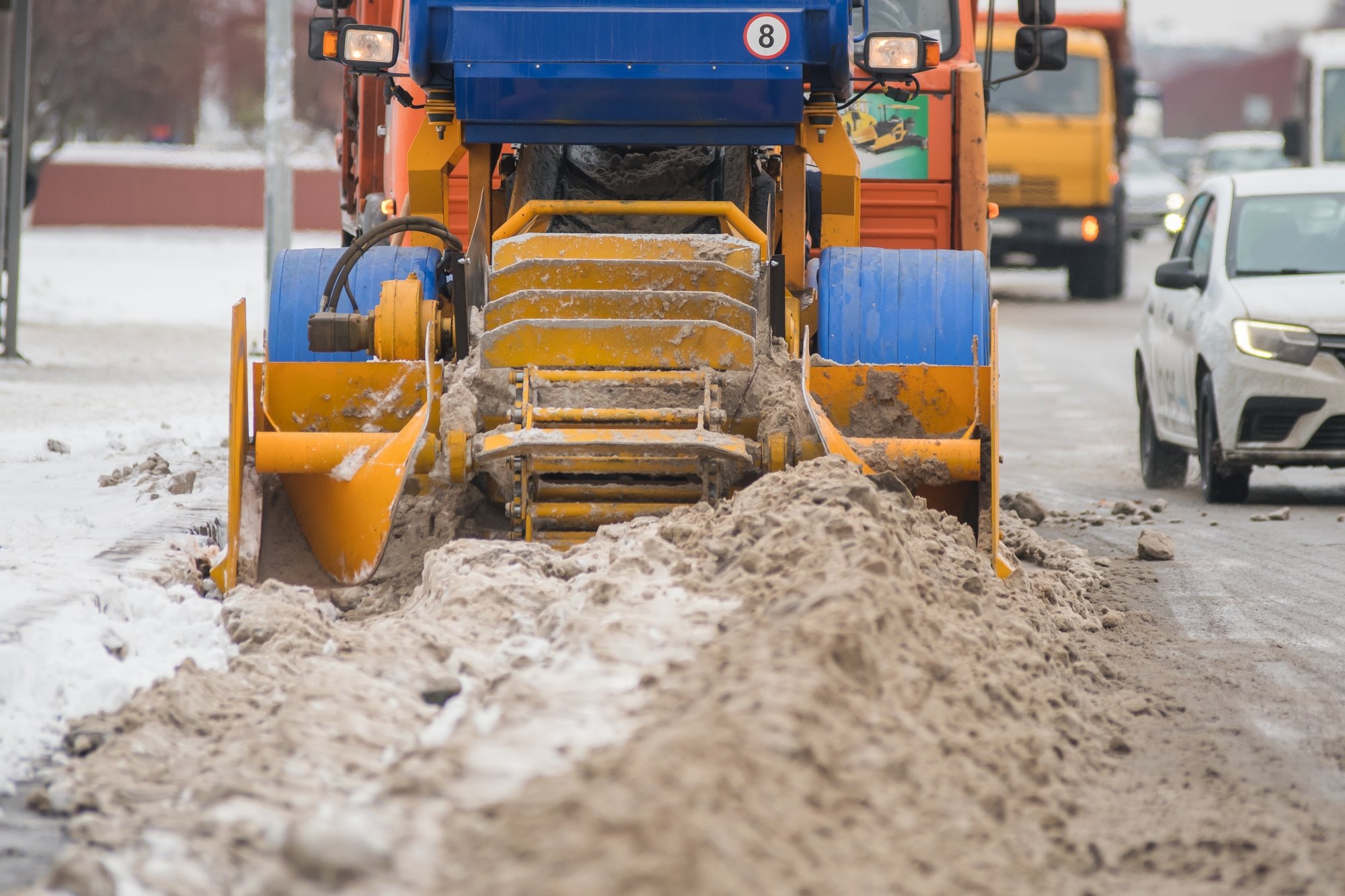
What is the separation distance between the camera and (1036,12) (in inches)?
318

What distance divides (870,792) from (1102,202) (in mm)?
20261

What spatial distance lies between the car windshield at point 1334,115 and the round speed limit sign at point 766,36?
61.4 ft

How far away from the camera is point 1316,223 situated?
9.75 metres

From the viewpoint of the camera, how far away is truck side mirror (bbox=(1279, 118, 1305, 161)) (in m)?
23.4

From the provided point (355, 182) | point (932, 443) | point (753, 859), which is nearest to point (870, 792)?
point (753, 859)

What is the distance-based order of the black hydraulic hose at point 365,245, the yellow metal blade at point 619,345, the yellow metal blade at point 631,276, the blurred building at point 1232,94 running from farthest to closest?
the blurred building at point 1232,94 < the black hydraulic hose at point 365,245 < the yellow metal blade at point 631,276 < the yellow metal blade at point 619,345

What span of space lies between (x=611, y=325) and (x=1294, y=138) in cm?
1952

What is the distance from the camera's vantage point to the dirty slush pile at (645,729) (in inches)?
129

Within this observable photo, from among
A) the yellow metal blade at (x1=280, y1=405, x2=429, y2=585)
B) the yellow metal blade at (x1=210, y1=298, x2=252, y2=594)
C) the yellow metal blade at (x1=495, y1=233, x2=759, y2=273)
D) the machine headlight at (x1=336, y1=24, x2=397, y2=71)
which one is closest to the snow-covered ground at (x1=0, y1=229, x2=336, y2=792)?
the yellow metal blade at (x1=210, y1=298, x2=252, y2=594)

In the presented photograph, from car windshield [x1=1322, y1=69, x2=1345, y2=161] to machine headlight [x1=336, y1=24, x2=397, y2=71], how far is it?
18.7 meters

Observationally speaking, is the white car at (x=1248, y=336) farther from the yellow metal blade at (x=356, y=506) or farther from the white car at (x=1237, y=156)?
the white car at (x=1237, y=156)

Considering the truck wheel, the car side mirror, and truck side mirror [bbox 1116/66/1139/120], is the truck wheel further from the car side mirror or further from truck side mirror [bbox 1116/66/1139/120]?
the car side mirror

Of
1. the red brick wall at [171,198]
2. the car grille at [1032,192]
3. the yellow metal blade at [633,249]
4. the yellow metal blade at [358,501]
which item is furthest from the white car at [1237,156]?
the yellow metal blade at [358,501]

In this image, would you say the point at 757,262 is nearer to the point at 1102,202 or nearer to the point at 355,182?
the point at 355,182
